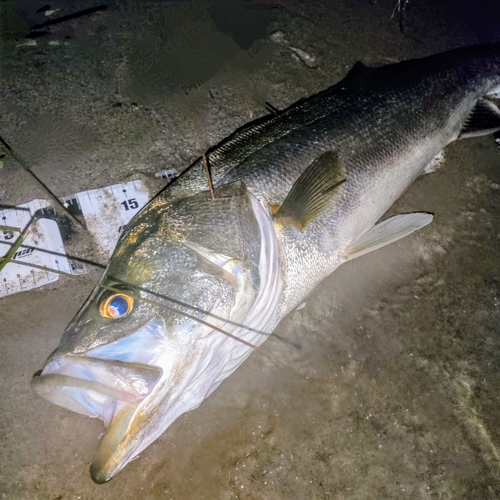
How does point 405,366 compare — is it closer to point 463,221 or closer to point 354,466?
point 354,466

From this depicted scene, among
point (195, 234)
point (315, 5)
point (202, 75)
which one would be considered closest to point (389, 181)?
point (195, 234)

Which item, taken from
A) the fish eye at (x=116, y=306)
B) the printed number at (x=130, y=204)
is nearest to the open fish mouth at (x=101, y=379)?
the fish eye at (x=116, y=306)

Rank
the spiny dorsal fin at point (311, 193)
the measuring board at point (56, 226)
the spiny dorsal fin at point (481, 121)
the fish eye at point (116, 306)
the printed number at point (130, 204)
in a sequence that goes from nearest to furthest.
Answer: the fish eye at point (116, 306) < the spiny dorsal fin at point (311, 193) < the measuring board at point (56, 226) < the printed number at point (130, 204) < the spiny dorsal fin at point (481, 121)

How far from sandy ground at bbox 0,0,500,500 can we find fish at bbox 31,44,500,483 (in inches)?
15.4

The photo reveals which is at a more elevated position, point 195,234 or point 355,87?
point 355,87

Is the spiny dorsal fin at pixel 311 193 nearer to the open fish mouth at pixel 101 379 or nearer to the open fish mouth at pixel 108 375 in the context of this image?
the open fish mouth at pixel 108 375

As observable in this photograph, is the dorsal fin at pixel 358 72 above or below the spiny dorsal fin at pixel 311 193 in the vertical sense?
above

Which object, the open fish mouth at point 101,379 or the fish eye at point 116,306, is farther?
the fish eye at point 116,306

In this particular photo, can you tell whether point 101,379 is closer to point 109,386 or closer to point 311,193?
point 109,386

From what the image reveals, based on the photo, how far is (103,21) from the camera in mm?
3906

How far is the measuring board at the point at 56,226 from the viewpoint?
2980mm

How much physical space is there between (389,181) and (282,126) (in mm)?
851

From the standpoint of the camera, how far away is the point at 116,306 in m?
2.23

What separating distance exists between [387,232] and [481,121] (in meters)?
1.42
